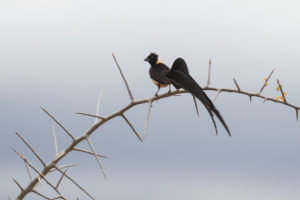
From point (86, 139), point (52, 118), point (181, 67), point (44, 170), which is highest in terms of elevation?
point (181, 67)

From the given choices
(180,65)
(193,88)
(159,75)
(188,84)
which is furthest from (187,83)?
(159,75)

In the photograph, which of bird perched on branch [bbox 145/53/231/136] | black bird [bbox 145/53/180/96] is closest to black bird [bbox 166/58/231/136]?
bird perched on branch [bbox 145/53/231/136]

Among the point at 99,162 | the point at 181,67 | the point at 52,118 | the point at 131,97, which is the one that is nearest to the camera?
the point at 99,162

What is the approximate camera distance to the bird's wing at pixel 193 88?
4.07m

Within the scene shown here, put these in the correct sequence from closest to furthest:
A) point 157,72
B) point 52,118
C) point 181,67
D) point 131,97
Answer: point 52,118 → point 131,97 → point 181,67 → point 157,72

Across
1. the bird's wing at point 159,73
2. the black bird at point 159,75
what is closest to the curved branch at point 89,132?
the black bird at point 159,75

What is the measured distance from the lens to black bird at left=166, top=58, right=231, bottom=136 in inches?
161

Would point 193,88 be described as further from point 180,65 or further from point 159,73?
point 159,73

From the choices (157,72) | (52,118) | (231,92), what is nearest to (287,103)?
(231,92)

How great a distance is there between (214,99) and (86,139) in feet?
5.08

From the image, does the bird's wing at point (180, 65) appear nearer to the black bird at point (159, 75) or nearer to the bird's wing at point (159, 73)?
the black bird at point (159, 75)

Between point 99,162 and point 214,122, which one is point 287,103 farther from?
point 99,162

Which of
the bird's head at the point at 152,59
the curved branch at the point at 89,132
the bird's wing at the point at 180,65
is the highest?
the bird's head at the point at 152,59

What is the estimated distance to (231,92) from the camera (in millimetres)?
4691
